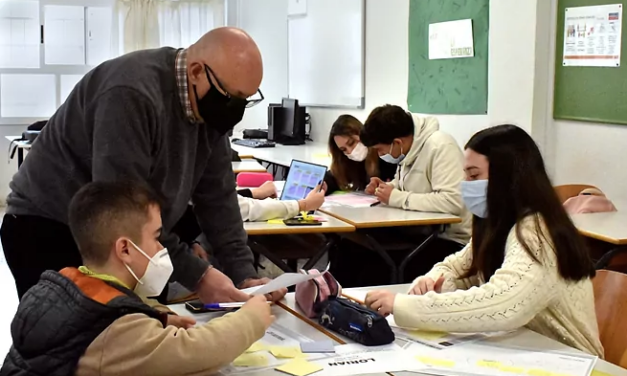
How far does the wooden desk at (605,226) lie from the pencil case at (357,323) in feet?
4.94

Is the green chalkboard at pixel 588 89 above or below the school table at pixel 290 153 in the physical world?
above

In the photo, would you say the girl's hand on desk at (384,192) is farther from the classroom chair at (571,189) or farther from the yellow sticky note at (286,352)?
the yellow sticky note at (286,352)

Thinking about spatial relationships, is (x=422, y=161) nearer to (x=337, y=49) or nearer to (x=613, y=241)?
(x=613, y=241)

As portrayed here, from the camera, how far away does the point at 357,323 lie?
6.20 ft

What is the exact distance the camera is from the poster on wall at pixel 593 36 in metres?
4.06

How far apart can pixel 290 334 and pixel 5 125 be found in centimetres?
739

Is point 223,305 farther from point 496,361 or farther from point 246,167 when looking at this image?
point 246,167

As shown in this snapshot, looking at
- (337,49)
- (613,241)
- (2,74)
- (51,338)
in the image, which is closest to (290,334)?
(51,338)

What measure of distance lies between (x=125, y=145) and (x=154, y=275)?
1.22 feet

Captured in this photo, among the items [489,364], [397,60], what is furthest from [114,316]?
[397,60]

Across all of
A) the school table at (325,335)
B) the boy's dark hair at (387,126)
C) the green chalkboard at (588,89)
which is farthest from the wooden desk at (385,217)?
the school table at (325,335)

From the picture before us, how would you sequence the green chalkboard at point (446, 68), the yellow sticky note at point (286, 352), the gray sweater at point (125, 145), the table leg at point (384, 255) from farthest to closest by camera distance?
1. the green chalkboard at point (446, 68)
2. the table leg at point (384, 255)
3. the gray sweater at point (125, 145)
4. the yellow sticky note at point (286, 352)

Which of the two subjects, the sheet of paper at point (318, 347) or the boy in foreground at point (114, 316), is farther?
the sheet of paper at point (318, 347)

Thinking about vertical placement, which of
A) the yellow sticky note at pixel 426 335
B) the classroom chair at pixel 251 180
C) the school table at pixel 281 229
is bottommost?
the school table at pixel 281 229
